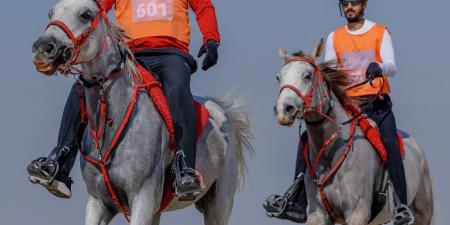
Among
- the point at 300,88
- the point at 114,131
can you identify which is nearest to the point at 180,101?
the point at 114,131

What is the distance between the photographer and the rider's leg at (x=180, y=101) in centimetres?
1185

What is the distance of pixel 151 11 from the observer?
12.4m

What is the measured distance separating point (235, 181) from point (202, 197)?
0.48 meters

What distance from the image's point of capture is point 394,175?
1298cm

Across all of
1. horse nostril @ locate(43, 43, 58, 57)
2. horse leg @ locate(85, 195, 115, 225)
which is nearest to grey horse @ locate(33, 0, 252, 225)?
horse leg @ locate(85, 195, 115, 225)

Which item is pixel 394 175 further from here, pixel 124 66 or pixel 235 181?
pixel 124 66

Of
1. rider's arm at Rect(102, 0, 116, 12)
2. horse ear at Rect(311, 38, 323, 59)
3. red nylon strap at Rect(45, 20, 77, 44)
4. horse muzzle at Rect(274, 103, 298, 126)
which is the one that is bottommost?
horse muzzle at Rect(274, 103, 298, 126)

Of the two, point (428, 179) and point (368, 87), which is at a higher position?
point (368, 87)

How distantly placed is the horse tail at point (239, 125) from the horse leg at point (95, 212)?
10.1 ft

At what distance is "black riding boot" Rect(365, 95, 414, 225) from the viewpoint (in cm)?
1292

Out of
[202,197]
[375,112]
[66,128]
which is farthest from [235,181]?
[66,128]

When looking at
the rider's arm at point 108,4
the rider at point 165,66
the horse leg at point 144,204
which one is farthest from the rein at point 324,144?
the rider's arm at point 108,4

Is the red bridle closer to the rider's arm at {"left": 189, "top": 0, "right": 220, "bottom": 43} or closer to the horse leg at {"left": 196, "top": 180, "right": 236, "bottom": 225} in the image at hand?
the rider's arm at {"left": 189, "top": 0, "right": 220, "bottom": 43}

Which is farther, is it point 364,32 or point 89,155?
point 364,32
